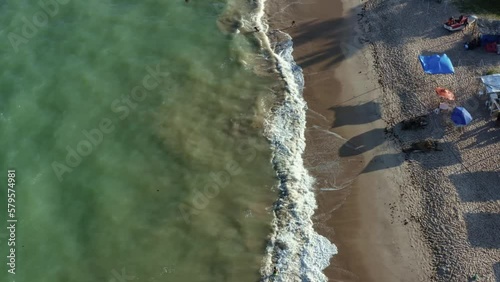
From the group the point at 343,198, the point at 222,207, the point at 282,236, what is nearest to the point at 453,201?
the point at 343,198

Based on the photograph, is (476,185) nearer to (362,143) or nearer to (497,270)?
(497,270)

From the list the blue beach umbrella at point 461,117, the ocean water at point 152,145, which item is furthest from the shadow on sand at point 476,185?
the ocean water at point 152,145

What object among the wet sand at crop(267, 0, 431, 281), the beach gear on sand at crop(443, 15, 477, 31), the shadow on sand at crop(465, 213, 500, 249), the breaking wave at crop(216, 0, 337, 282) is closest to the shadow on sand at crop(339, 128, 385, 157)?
the wet sand at crop(267, 0, 431, 281)

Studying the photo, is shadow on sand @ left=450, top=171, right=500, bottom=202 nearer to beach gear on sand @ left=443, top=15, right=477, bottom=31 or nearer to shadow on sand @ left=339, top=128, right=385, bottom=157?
shadow on sand @ left=339, top=128, right=385, bottom=157

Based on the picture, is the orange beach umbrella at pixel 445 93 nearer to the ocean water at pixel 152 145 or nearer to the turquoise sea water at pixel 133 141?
the ocean water at pixel 152 145

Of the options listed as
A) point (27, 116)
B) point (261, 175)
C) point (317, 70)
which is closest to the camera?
point (261, 175)

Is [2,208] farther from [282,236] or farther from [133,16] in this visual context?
[133,16]
